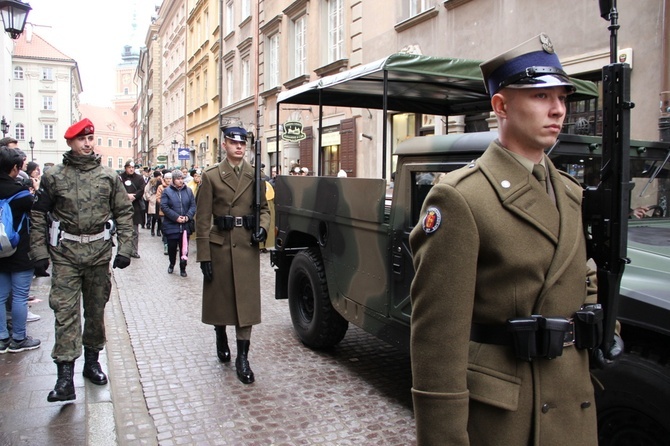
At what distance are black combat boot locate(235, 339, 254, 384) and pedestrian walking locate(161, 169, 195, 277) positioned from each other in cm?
532

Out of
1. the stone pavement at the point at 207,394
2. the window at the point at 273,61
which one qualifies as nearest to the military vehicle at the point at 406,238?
the stone pavement at the point at 207,394

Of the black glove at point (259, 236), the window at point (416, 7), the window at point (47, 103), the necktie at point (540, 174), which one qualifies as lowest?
the black glove at point (259, 236)

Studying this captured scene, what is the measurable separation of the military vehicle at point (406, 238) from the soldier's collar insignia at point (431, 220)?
1022 millimetres

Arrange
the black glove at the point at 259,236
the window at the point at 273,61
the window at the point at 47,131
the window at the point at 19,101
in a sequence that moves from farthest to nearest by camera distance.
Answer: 1. the window at the point at 47,131
2. the window at the point at 19,101
3. the window at the point at 273,61
4. the black glove at the point at 259,236

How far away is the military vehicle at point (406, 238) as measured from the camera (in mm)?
2775

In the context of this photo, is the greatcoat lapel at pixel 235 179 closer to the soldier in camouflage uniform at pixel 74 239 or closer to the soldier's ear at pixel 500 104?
the soldier in camouflage uniform at pixel 74 239

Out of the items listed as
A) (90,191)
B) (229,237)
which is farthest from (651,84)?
(90,191)

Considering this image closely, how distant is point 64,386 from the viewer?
4258 mm

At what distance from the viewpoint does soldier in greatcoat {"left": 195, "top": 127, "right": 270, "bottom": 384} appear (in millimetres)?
5012

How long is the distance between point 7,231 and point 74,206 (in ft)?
4.07

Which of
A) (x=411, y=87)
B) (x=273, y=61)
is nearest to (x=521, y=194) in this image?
(x=411, y=87)

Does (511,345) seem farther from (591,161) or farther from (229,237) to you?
(229,237)

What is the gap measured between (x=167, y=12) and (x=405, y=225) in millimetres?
49100

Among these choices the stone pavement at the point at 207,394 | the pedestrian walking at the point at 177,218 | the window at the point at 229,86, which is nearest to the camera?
the stone pavement at the point at 207,394
